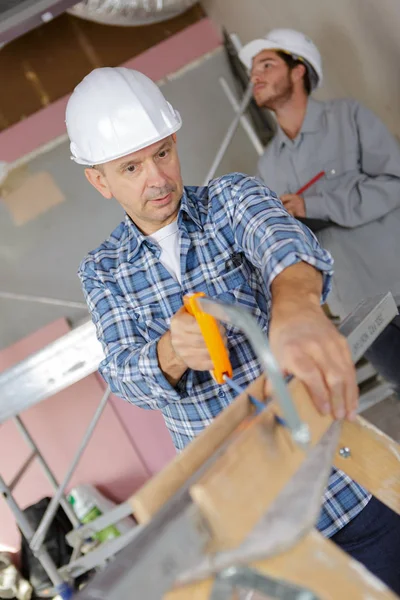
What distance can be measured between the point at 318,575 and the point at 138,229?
2.60 ft

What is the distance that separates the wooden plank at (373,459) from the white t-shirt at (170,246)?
1.50ft

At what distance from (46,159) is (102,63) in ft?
1.82

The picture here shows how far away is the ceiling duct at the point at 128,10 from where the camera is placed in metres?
2.63

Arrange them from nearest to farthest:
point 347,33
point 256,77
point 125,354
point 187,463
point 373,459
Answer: point 187,463
point 373,459
point 125,354
point 256,77
point 347,33

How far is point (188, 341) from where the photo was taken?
2.71ft

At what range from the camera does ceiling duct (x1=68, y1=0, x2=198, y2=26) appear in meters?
2.63

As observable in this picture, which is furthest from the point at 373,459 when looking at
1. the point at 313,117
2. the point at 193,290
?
the point at 313,117

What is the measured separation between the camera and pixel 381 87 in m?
2.41

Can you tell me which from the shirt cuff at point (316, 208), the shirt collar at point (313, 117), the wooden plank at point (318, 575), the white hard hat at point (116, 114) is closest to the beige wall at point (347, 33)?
the shirt collar at point (313, 117)

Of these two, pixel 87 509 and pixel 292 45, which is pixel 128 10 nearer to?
pixel 292 45

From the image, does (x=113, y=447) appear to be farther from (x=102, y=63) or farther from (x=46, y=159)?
(x=102, y=63)

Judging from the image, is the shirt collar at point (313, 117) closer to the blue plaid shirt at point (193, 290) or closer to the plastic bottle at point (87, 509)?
the blue plaid shirt at point (193, 290)

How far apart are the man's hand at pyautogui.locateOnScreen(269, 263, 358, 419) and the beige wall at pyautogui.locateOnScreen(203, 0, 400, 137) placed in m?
1.76

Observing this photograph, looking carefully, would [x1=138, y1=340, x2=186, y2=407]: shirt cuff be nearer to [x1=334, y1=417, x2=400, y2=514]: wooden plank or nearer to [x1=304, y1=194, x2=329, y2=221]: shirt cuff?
[x1=334, y1=417, x2=400, y2=514]: wooden plank
